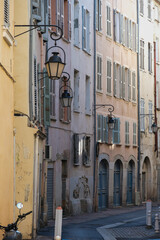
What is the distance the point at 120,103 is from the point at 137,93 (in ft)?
12.8

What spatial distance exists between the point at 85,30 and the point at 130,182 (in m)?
11.7

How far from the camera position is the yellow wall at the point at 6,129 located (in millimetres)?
14500

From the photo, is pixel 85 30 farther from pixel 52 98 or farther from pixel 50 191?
pixel 50 191

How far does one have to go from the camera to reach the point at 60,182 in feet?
96.4

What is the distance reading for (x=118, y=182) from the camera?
4044 cm

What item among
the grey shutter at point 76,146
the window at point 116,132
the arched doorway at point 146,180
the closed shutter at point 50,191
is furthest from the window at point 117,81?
the closed shutter at point 50,191

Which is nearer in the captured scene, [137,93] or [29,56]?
[29,56]

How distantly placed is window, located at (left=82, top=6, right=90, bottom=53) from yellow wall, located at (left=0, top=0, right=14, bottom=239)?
17365mm

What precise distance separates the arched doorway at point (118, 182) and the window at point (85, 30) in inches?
329

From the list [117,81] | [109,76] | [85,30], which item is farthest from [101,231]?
[117,81]

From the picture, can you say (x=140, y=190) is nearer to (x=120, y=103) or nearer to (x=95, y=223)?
(x=120, y=103)

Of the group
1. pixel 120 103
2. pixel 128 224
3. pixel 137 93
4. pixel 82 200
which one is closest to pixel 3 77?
pixel 128 224

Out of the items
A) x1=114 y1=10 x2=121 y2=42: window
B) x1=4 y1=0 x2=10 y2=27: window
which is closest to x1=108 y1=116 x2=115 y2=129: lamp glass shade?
x1=114 y1=10 x2=121 y2=42: window

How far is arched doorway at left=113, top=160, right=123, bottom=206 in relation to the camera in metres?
39.8
